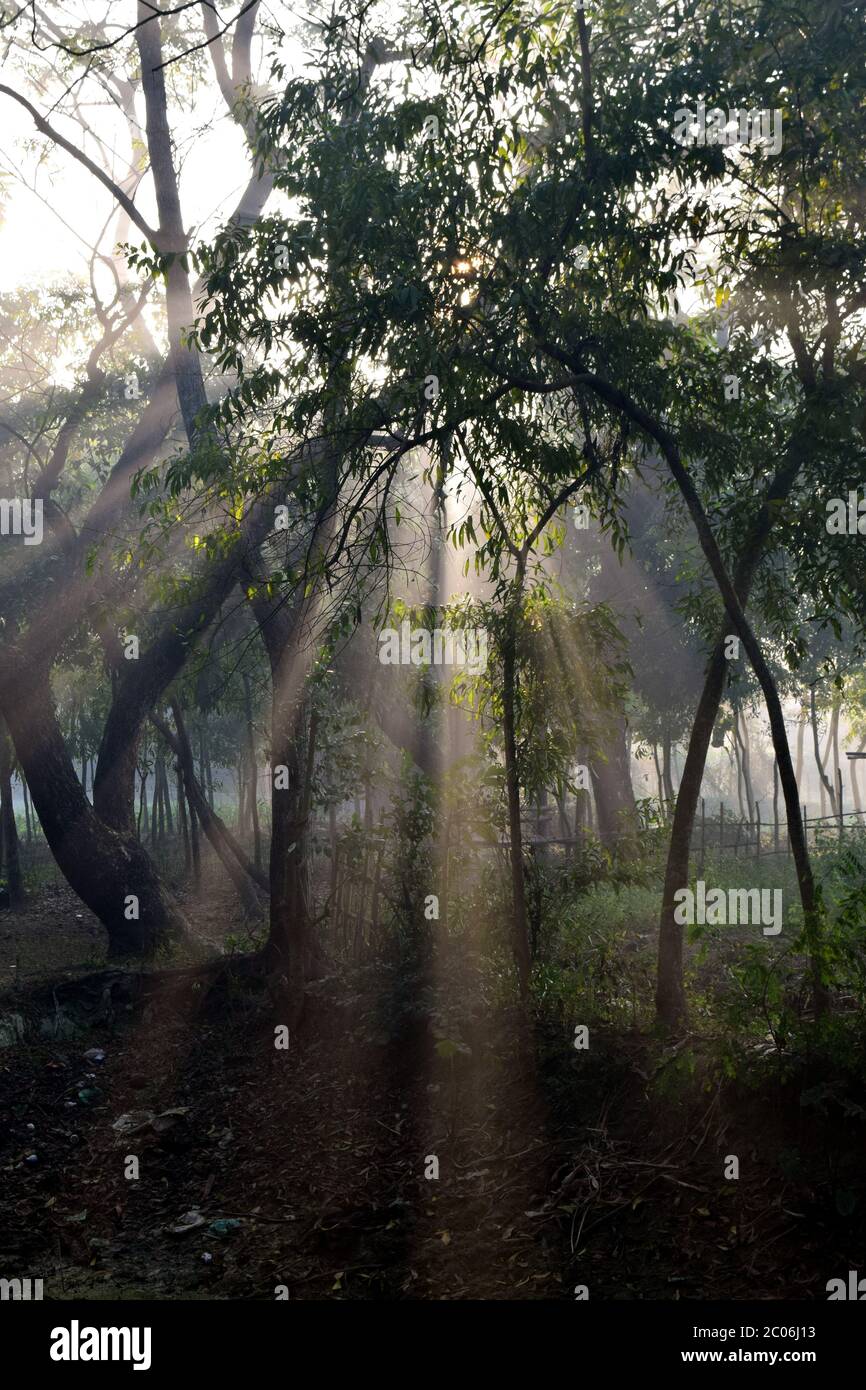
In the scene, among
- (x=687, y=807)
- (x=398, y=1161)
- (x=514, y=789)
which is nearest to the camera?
(x=398, y=1161)

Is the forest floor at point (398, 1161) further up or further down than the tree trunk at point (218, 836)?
further down

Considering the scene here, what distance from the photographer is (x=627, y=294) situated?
614cm

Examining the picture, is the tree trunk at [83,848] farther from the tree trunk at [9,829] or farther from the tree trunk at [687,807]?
the tree trunk at [9,829]

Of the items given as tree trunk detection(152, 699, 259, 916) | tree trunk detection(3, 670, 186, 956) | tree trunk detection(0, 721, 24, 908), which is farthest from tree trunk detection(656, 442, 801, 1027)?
tree trunk detection(0, 721, 24, 908)

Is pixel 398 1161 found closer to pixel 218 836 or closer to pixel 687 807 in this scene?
pixel 687 807

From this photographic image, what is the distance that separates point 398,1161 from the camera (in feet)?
19.6

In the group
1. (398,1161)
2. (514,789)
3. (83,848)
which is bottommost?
(398,1161)

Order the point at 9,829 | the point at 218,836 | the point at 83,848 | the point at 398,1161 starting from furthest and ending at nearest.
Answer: the point at 9,829 → the point at 218,836 → the point at 83,848 → the point at 398,1161

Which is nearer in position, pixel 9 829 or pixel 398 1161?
pixel 398 1161

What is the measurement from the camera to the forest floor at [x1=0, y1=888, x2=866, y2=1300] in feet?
15.0

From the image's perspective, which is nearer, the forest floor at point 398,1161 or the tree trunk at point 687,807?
the forest floor at point 398,1161

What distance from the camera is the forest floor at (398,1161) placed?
4.57 meters

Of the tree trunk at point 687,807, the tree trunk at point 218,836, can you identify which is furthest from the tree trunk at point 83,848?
the tree trunk at point 687,807

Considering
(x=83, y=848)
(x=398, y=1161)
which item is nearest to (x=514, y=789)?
(x=398, y=1161)
